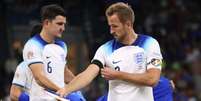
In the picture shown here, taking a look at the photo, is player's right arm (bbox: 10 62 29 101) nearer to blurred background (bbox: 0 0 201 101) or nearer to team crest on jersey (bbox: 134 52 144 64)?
team crest on jersey (bbox: 134 52 144 64)

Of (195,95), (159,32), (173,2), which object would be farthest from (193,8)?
(195,95)

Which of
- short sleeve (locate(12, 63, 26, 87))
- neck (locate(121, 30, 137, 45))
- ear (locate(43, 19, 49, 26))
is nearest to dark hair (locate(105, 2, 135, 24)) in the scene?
neck (locate(121, 30, 137, 45))

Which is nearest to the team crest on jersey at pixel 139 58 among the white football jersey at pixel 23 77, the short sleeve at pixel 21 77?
the white football jersey at pixel 23 77

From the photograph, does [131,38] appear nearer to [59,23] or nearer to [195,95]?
[59,23]

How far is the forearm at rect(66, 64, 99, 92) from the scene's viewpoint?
21.5ft

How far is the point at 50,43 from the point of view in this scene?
299 inches

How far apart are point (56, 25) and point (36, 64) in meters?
0.47

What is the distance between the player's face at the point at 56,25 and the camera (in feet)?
24.2

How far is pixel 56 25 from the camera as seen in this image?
7418mm

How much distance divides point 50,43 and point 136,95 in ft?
4.65

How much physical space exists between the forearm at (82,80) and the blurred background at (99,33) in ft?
24.8

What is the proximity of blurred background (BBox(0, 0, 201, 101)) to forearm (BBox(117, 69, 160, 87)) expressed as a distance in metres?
7.73

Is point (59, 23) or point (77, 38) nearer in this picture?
point (59, 23)

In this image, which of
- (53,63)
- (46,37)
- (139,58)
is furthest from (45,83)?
(139,58)
